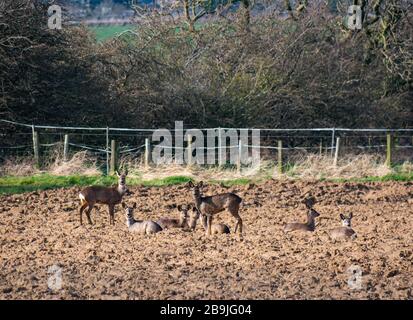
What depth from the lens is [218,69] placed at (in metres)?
31.6

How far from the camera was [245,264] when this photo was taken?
43.5ft

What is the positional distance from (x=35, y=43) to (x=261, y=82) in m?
7.90

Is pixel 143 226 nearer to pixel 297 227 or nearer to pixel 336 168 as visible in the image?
pixel 297 227

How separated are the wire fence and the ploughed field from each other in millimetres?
6283

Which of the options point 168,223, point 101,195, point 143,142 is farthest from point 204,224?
point 143,142

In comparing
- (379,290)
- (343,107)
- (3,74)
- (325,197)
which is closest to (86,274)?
(379,290)

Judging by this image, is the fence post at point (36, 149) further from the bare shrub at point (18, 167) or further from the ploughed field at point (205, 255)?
the ploughed field at point (205, 255)

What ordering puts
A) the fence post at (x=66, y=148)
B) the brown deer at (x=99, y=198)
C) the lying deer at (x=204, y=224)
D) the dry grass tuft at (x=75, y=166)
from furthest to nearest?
the fence post at (x=66, y=148), the dry grass tuft at (x=75, y=166), the brown deer at (x=99, y=198), the lying deer at (x=204, y=224)

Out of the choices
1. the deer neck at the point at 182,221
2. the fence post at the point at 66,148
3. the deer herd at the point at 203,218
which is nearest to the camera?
the deer herd at the point at 203,218

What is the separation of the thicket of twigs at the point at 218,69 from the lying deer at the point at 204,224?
37.8 feet

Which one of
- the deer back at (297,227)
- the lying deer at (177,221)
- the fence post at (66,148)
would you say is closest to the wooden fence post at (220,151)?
the fence post at (66,148)

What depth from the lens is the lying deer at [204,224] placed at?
16578mm

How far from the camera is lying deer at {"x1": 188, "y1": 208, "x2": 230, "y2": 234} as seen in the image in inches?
653
